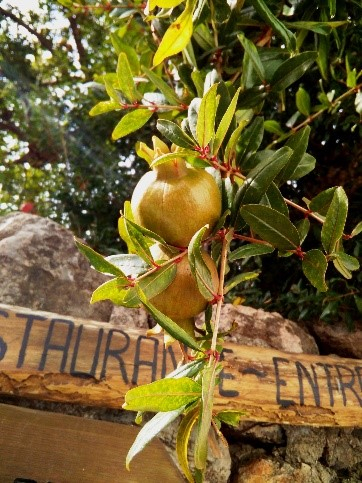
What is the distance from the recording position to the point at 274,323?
1318 millimetres

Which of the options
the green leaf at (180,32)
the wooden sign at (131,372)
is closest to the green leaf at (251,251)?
the green leaf at (180,32)

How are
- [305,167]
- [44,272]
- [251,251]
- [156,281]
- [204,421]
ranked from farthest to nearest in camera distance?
[44,272]
[305,167]
[251,251]
[156,281]
[204,421]

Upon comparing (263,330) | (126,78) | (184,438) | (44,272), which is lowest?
(263,330)

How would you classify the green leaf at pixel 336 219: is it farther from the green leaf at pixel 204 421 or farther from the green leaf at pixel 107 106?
the green leaf at pixel 107 106

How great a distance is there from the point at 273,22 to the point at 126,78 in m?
0.23

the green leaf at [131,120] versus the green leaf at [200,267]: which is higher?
the green leaf at [131,120]

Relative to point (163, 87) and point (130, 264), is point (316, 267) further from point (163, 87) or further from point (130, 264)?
point (163, 87)

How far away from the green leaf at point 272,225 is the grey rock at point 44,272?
81 centimetres

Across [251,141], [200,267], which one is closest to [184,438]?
[200,267]

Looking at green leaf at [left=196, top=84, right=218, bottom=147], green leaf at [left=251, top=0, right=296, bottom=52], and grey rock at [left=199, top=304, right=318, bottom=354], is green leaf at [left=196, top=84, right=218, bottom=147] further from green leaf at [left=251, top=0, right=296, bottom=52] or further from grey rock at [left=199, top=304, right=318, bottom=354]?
grey rock at [left=199, top=304, right=318, bottom=354]

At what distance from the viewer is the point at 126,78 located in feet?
2.06

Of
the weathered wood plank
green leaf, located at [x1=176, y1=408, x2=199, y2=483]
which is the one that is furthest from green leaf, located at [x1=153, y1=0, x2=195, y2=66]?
the weathered wood plank

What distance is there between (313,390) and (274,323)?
303mm

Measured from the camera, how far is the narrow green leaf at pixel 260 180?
1.67 feet
